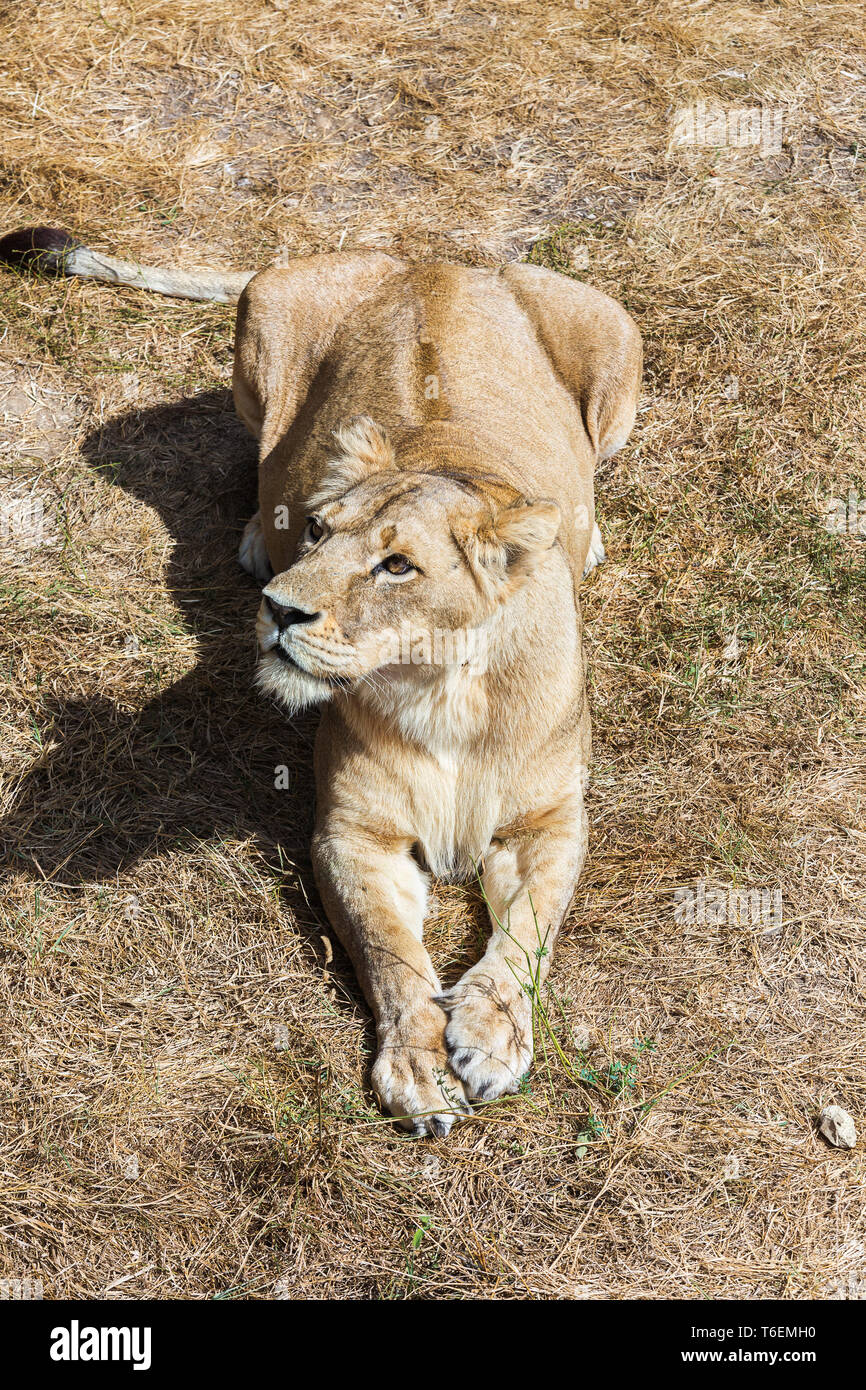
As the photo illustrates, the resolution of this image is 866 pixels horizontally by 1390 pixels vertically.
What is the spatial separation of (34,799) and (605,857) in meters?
2.09

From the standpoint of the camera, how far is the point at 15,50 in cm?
815

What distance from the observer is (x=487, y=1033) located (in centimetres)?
387

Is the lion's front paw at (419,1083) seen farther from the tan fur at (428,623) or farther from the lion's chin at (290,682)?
the lion's chin at (290,682)

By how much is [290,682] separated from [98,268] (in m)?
4.00

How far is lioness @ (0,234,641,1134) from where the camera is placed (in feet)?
12.3

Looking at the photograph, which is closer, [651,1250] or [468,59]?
[651,1250]

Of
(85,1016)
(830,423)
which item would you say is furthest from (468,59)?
(85,1016)

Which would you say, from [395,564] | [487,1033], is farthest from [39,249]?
[487,1033]

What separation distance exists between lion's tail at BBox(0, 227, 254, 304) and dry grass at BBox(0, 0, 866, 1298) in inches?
4.4

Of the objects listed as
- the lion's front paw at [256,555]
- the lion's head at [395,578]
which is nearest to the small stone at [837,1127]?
the lion's head at [395,578]

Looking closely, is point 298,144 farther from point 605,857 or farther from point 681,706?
point 605,857

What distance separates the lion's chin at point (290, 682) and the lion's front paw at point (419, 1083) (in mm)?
1028

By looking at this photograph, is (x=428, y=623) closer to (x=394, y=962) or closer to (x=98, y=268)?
(x=394, y=962)

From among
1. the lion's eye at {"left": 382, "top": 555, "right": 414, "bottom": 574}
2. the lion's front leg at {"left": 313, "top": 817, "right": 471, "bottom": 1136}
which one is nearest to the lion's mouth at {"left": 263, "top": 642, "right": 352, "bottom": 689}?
the lion's eye at {"left": 382, "top": 555, "right": 414, "bottom": 574}
